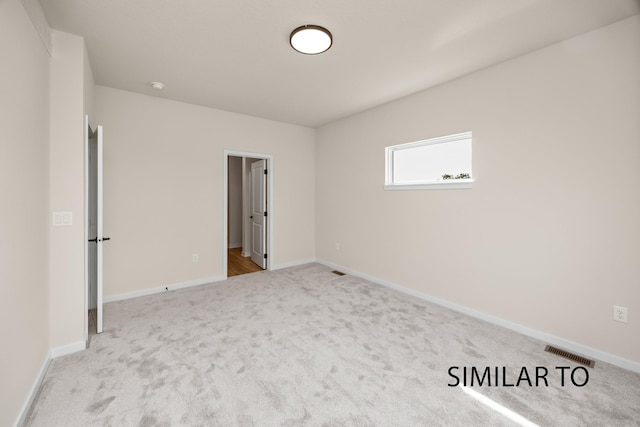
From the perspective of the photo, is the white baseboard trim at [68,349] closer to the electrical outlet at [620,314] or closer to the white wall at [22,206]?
the white wall at [22,206]

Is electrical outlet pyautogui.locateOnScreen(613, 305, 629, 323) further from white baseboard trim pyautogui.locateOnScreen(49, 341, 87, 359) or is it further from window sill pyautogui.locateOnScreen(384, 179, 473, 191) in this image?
white baseboard trim pyautogui.locateOnScreen(49, 341, 87, 359)

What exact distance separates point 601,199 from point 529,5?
1615 millimetres

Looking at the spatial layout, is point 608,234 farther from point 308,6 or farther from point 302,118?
point 302,118

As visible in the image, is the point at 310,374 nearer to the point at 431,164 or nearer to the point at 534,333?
the point at 534,333

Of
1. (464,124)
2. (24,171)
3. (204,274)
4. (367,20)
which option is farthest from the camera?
(204,274)

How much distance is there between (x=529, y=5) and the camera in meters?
1.92

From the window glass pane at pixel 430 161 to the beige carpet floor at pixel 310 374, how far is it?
5.53 ft

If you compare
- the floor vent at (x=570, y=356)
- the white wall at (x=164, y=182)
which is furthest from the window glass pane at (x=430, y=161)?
the white wall at (x=164, y=182)

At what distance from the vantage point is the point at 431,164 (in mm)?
3541

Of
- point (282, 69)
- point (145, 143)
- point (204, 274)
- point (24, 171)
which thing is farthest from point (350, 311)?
point (145, 143)

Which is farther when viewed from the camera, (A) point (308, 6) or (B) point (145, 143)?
(B) point (145, 143)

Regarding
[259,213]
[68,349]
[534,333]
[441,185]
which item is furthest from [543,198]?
[68,349]

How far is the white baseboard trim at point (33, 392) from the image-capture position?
1570 millimetres

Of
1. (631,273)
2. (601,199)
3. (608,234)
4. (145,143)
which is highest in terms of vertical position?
(145,143)
